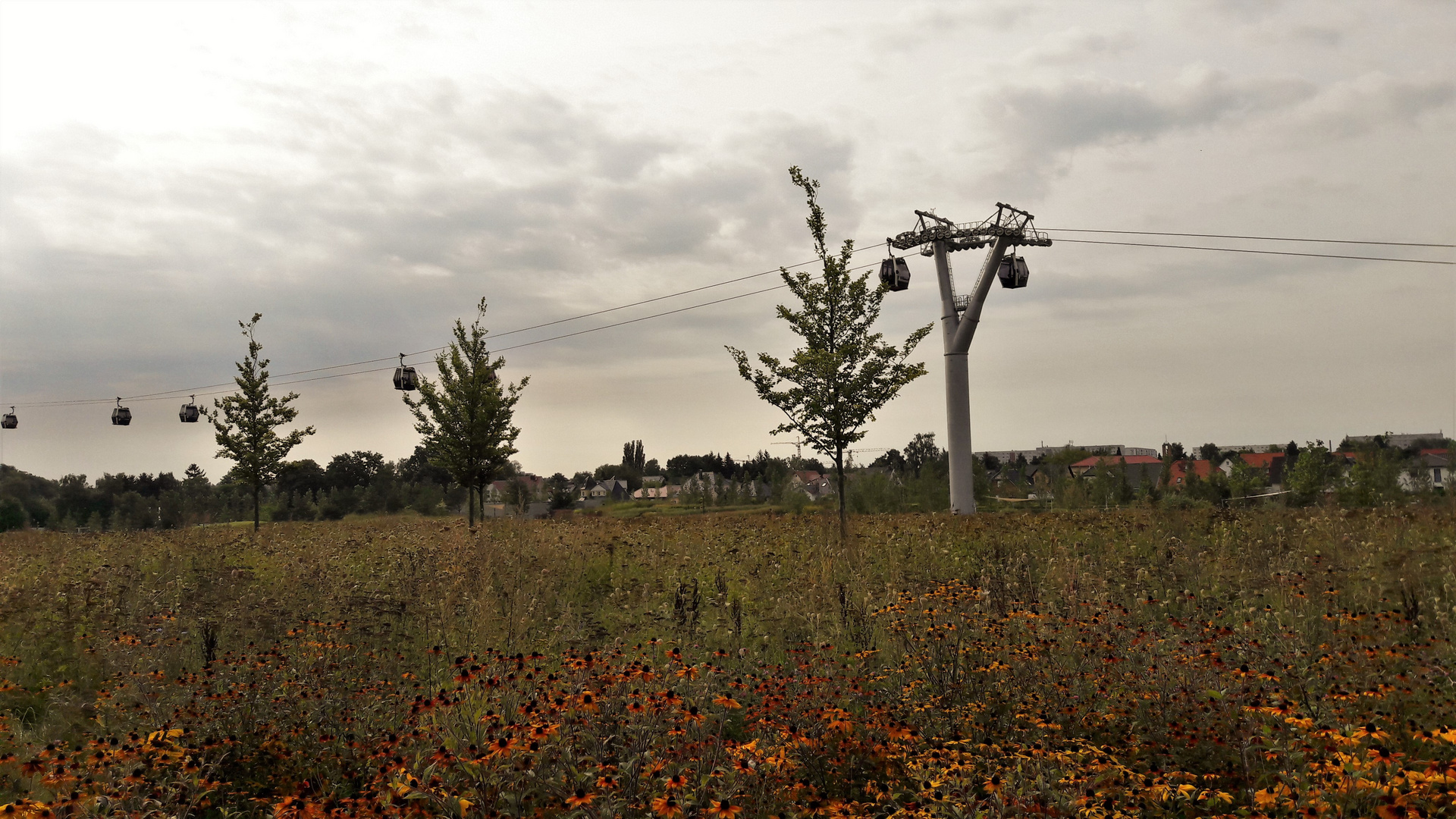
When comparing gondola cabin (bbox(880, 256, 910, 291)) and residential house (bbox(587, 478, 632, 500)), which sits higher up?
gondola cabin (bbox(880, 256, 910, 291))

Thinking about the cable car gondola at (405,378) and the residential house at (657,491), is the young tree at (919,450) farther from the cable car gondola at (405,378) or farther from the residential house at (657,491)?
the cable car gondola at (405,378)

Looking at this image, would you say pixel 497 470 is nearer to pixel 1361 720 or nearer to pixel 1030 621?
pixel 1030 621

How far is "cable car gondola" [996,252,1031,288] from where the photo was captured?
21828 mm

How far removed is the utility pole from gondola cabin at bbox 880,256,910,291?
29.2 ft

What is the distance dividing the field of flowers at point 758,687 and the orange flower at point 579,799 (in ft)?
0.17

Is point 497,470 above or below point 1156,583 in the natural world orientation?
above

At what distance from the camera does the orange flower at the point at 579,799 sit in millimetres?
2930

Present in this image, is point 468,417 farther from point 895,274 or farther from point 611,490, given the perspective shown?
point 611,490

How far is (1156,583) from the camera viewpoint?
914 centimetres

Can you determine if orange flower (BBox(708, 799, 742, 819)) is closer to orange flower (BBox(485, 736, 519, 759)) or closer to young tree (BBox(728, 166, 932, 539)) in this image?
orange flower (BBox(485, 736, 519, 759))

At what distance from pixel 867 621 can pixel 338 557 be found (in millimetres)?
8701

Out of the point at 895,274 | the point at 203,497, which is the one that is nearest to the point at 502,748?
the point at 895,274

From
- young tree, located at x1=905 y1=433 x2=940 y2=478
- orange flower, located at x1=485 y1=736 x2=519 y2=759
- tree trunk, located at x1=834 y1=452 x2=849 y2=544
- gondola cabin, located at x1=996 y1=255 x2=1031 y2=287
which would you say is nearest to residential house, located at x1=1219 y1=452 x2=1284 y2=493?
young tree, located at x1=905 y1=433 x2=940 y2=478

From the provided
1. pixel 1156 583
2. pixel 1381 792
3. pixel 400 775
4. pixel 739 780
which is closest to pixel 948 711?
pixel 739 780
